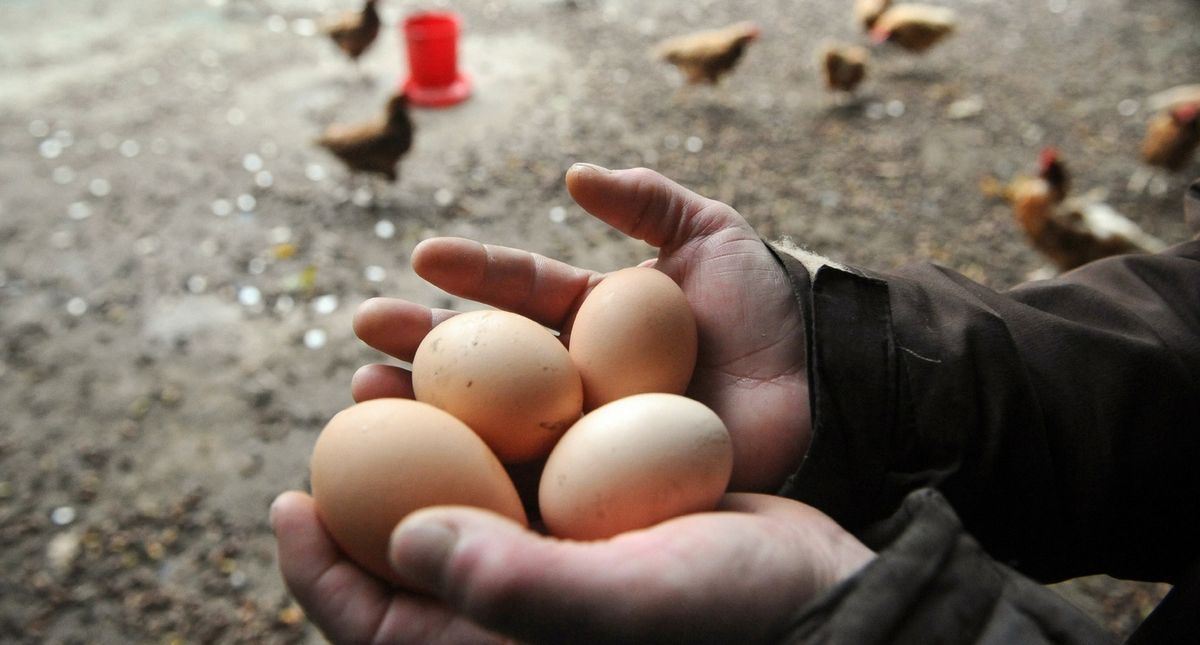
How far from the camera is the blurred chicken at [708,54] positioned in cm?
354

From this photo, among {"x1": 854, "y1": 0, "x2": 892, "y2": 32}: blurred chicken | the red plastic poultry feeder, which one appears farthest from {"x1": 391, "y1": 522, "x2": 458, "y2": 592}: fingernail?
{"x1": 854, "y1": 0, "x2": 892, "y2": 32}: blurred chicken

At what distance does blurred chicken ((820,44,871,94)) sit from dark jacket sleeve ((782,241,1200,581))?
266 centimetres

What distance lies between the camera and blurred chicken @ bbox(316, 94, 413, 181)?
2875 mm

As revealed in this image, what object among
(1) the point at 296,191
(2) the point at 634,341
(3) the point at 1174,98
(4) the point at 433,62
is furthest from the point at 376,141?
(3) the point at 1174,98

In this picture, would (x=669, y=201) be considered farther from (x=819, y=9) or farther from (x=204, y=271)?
(x=819, y=9)

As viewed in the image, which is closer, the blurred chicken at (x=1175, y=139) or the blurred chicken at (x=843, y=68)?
the blurred chicken at (x=1175, y=139)

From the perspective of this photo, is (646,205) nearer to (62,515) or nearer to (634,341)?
(634,341)

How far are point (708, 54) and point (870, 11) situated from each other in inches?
45.5

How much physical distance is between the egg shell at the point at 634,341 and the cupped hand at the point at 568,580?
28cm

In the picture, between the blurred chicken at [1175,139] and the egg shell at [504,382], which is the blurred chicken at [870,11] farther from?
the egg shell at [504,382]

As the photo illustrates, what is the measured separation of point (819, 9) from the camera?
4.72 meters

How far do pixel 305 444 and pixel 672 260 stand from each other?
124cm

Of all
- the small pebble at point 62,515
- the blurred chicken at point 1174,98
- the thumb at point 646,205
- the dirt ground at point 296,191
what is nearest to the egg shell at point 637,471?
the thumb at point 646,205

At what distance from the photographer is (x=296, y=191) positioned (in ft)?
10.2
